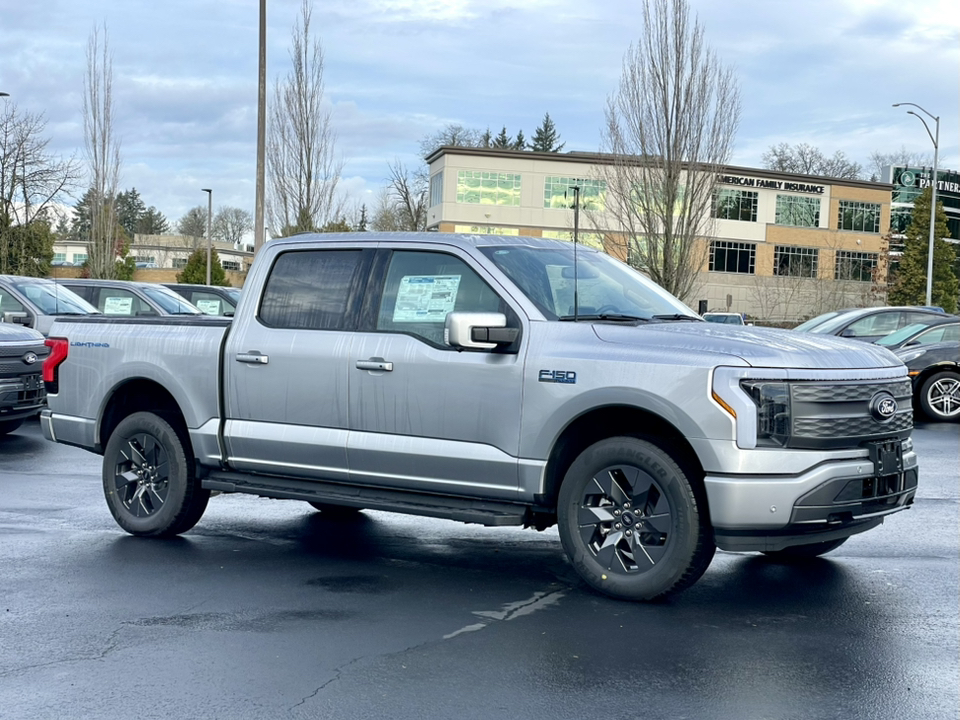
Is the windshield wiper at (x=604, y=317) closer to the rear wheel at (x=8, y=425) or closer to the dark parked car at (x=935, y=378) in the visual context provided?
the rear wheel at (x=8, y=425)

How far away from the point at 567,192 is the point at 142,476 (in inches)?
2622

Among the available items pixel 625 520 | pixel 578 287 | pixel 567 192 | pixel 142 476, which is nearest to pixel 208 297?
pixel 142 476

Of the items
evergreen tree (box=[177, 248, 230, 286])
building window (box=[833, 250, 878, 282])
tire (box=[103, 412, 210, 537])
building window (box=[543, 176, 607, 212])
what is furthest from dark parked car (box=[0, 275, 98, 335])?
building window (box=[833, 250, 878, 282])

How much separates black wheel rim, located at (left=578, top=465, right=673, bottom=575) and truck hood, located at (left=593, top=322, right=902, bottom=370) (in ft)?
2.25

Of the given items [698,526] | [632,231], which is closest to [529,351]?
[698,526]

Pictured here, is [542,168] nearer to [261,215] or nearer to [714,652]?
[261,215]

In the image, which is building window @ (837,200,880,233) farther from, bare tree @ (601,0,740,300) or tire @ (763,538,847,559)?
tire @ (763,538,847,559)

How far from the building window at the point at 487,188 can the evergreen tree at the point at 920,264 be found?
83.5 feet

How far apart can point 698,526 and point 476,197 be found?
69.5 metres

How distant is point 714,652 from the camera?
510cm

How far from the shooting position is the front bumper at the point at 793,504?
5.47 meters

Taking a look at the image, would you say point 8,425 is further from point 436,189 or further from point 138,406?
point 436,189

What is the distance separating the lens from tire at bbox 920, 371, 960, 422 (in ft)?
52.6

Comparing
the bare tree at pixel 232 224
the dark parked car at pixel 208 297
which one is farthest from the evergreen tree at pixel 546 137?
A: the dark parked car at pixel 208 297
